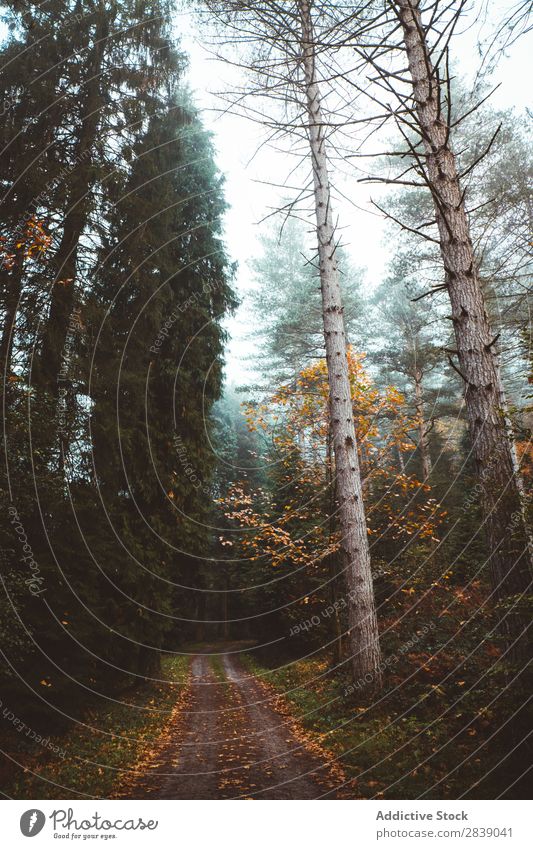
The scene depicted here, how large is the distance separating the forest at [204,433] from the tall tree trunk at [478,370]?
0.02 m

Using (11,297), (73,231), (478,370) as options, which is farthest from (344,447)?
(73,231)

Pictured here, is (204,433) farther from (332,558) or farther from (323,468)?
(332,558)

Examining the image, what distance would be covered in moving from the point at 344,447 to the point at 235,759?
4.31 m

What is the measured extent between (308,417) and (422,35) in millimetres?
8037

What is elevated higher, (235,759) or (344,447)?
(344,447)

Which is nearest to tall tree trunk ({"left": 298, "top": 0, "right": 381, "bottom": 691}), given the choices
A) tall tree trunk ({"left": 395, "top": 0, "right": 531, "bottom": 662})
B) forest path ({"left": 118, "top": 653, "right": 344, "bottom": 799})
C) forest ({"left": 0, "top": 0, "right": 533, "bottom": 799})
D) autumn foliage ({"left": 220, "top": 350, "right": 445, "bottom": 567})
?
forest ({"left": 0, "top": 0, "right": 533, "bottom": 799})

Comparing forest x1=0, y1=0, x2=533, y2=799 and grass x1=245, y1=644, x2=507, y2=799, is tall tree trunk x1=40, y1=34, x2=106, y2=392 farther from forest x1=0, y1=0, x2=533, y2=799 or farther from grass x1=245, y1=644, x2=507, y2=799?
grass x1=245, y1=644, x2=507, y2=799

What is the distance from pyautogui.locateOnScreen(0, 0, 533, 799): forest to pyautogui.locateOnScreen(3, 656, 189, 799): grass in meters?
0.05

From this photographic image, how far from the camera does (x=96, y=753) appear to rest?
567cm

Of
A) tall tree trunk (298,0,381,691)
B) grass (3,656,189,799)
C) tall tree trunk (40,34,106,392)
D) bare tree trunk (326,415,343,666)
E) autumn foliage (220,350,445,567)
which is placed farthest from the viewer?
autumn foliage (220,350,445,567)

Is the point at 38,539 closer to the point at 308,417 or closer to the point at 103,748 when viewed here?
the point at 103,748

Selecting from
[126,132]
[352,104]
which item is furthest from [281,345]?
Result: [352,104]

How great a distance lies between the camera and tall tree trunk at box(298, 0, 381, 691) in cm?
600

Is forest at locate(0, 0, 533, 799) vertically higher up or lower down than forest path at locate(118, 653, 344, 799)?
higher up
